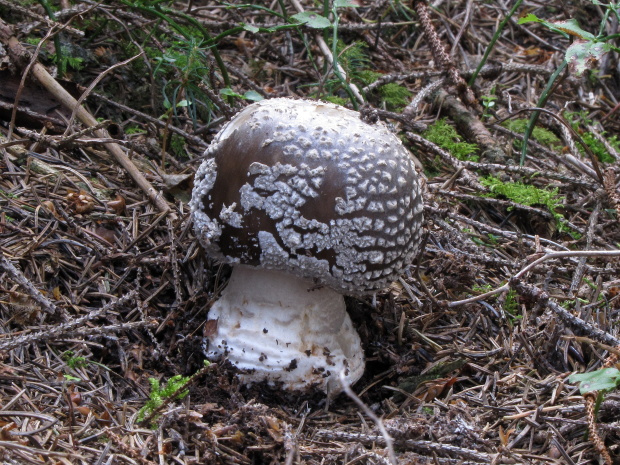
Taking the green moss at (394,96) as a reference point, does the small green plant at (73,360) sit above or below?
below

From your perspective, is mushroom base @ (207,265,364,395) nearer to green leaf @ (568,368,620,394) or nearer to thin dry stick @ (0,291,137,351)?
thin dry stick @ (0,291,137,351)

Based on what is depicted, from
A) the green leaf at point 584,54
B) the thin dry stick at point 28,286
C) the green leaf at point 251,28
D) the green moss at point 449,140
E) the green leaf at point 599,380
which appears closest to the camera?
the green leaf at point 599,380

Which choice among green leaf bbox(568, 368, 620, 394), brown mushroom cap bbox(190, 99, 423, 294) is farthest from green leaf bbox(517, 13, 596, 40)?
green leaf bbox(568, 368, 620, 394)

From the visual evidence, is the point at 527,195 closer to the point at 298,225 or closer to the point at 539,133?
the point at 539,133

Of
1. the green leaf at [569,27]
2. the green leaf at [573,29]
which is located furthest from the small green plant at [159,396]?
the green leaf at [573,29]

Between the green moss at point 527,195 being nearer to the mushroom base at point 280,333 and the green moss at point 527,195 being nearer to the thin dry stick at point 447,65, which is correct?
the thin dry stick at point 447,65

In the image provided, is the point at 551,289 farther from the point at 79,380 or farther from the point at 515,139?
the point at 79,380

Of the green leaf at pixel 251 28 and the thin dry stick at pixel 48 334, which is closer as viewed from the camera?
the thin dry stick at pixel 48 334

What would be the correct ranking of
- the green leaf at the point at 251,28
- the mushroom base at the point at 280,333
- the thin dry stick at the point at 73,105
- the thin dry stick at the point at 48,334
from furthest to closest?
the green leaf at the point at 251,28
the thin dry stick at the point at 73,105
the mushroom base at the point at 280,333
the thin dry stick at the point at 48,334
